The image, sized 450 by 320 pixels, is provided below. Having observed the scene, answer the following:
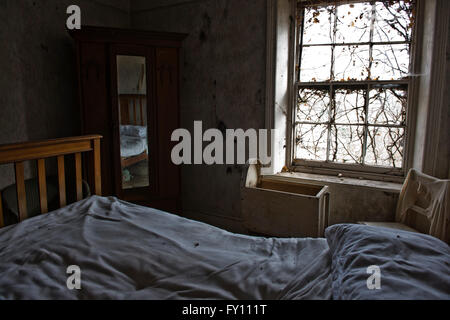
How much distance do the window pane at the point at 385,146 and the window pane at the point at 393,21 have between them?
728mm

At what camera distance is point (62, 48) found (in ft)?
8.88

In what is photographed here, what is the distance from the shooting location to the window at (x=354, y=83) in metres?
2.50

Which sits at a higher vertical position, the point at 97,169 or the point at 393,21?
the point at 393,21

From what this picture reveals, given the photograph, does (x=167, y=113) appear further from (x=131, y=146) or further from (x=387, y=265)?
(x=387, y=265)

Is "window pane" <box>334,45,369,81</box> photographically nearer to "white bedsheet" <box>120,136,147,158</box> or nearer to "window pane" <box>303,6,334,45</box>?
"window pane" <box>303,6,334,45</box>

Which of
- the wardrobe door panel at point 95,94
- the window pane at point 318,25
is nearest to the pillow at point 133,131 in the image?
the wardrobe door panel at point 95,94

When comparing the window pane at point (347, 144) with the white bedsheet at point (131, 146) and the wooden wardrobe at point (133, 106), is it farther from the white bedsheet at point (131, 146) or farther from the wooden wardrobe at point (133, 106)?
the white bedsheet at point (131, 146)

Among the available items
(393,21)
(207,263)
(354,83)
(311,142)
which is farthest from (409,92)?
(207,263)

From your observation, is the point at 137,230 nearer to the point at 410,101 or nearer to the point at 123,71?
the point at 123,71

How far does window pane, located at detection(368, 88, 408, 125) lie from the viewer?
8.29 ft

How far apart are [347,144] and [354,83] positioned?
517 mm

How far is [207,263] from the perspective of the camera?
1116 mm

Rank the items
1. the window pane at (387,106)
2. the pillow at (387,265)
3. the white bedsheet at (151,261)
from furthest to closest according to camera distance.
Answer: the window pane at (387,106) → the white bedsheet at (151,261) → the pillow at (387,265)

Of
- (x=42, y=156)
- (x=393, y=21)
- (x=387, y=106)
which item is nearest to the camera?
(x=42, y=156)
